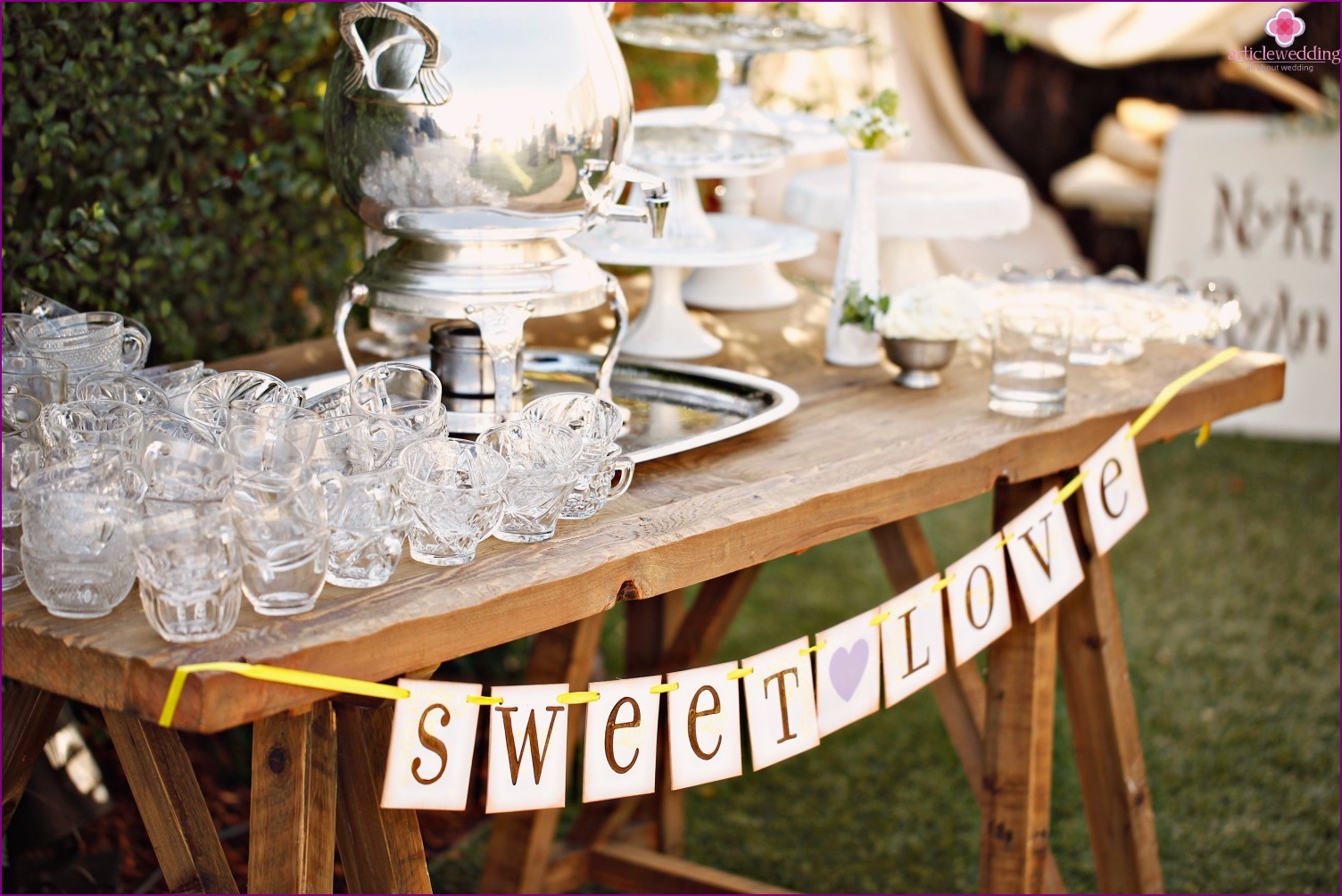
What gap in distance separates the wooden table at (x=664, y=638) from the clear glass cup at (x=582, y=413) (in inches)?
3.1

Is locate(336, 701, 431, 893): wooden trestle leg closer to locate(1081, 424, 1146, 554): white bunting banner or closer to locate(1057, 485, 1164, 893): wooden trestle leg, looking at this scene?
locate(1081, 424, 1146, 554): white bunting banner

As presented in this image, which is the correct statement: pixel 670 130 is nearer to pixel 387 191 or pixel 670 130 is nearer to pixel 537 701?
pixel 387 191

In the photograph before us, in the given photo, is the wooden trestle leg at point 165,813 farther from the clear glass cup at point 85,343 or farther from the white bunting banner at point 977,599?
the white bunting banner at point 977,599

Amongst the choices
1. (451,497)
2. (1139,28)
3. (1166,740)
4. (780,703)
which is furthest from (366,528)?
(1139,28)

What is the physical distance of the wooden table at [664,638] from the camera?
3.70 feet

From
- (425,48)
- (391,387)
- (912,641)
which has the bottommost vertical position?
(912,641)

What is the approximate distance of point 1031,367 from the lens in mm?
1796

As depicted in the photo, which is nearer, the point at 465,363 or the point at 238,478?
the point at 238,478

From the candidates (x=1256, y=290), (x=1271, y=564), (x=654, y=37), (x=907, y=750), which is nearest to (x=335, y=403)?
(x=654, y=37)

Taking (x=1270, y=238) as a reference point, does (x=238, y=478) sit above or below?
above

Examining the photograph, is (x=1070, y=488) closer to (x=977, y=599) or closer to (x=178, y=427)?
(x=977, y=599)

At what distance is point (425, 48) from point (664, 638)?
1.39 meters

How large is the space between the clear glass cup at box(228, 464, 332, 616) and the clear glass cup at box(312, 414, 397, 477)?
0.09 metres
